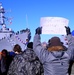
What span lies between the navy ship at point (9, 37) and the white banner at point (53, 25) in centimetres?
3563

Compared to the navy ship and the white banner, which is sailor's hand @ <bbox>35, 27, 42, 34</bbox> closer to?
the white banner

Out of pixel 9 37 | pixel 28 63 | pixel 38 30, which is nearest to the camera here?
pixel 38 30

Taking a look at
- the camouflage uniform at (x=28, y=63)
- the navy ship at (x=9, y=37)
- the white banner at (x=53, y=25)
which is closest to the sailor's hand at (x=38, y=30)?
the white banner at (x=53, y=25)

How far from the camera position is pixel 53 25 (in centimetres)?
529

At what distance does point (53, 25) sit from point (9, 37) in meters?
36.4

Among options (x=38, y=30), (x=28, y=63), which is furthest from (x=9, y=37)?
(x=38, y=30)

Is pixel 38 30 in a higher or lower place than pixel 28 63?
higher

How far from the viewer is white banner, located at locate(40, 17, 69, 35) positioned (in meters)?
5.22

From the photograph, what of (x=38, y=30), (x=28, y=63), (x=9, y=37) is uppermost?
(x=38, y=30)

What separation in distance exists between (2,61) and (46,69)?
356 cm

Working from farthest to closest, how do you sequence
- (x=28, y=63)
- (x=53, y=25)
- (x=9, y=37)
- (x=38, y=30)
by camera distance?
1. (x=9, y=37)
2. (x=28, y=63)
3. (x=53, y=25)
4. (x=38, y=30)

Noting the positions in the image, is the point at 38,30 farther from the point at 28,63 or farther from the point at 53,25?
the point at 28,63

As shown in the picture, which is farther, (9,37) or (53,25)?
(9,37)

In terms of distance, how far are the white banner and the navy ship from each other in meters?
35.6
